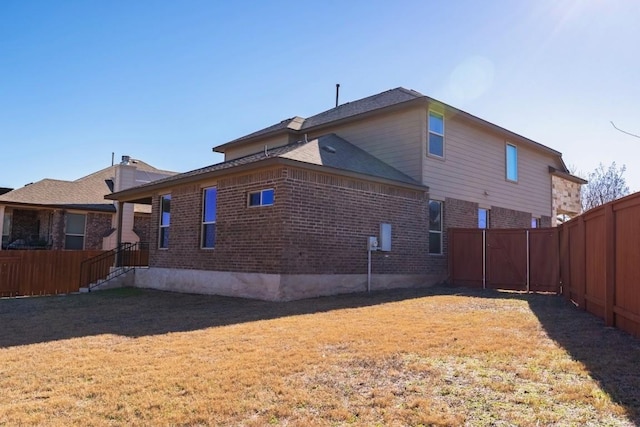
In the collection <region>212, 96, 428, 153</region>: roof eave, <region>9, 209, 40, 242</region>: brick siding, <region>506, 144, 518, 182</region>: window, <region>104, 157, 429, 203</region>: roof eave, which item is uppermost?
<region>212, 96, 428, 153</region>: roof eave

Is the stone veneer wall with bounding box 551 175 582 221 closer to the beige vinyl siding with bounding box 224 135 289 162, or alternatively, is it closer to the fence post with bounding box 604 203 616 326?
the beige vinyl siding with bounding box 224 135 289 162

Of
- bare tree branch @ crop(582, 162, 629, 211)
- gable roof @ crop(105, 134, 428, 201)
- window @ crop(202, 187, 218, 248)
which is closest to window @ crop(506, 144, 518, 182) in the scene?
gable roof @ crop(105, 134, 428, 201)

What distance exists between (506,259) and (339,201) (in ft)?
18.1

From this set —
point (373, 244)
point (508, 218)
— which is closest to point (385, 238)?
point (373, 244)

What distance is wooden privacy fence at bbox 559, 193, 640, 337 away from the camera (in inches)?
244

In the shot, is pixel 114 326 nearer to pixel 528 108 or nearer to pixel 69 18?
pixel 69 18

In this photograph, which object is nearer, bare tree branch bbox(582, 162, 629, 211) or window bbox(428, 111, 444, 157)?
window bbox(428, 111, 444, 157)

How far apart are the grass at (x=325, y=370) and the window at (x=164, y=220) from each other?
661 cm

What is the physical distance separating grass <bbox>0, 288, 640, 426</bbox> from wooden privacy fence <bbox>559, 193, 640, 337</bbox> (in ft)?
1.03

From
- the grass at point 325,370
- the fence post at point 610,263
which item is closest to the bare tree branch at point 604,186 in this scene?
the fence post at point 610,263

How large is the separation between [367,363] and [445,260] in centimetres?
1115

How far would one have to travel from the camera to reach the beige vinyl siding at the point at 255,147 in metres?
18.7

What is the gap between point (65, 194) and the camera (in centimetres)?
2366

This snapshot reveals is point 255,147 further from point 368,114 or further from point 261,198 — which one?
point 261,198
